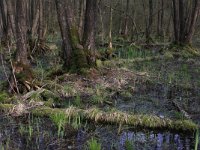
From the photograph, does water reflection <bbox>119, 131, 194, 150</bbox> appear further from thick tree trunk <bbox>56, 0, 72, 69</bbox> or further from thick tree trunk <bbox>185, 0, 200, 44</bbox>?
thick tree trunk <bbox>185, 0, 200, 44</bbox>

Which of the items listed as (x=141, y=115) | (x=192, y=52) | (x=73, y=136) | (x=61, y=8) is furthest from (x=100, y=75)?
(x=192, y=52)

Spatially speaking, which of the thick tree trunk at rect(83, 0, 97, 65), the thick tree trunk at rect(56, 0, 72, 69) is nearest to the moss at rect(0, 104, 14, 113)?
the thick tree trunk at rect(56, 0, 72, 69)

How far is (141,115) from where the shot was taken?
7.93m

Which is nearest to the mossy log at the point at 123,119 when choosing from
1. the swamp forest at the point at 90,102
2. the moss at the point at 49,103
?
the swamp forest at the point at 90,102

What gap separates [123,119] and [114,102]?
165cm

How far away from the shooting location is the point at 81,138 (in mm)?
7012

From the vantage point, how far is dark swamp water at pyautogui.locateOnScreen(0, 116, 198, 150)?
659cm

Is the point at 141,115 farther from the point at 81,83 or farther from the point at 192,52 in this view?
the point at 192,52

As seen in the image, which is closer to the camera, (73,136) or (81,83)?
(73,136)

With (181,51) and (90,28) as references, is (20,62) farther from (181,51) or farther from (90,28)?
(181,51)

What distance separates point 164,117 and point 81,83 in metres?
3.45

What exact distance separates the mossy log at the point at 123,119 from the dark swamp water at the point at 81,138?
7.7 inches

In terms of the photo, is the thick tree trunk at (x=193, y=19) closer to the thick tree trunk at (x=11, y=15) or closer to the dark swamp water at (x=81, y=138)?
the thick tree trunk at (x=11, y=15)

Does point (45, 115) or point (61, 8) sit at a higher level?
point (61, 8)
